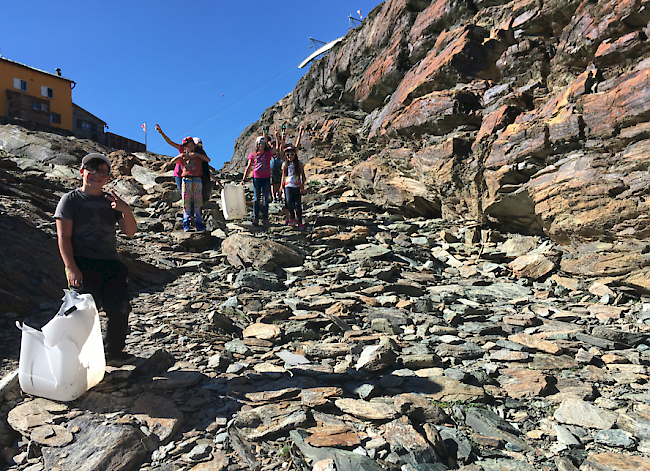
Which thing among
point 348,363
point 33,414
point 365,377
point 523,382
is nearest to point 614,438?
point 523,382

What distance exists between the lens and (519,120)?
31.0 ft

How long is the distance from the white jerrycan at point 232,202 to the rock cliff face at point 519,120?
218 inches

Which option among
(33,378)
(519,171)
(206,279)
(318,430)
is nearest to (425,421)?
(318,430)

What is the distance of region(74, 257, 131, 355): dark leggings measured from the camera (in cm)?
331

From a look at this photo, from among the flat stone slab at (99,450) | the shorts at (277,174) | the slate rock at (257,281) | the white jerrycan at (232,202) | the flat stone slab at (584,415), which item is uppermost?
the shorts at (277,174)

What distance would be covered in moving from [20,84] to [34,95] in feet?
3.90

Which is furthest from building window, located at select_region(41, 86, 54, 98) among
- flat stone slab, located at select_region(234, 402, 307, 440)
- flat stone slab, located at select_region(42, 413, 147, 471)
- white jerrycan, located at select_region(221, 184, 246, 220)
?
flat stone slab, located at select_region(234, 402, 307, 440)

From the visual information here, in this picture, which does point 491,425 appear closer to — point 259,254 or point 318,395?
point 318,395

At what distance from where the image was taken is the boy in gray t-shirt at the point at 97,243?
3168 mm

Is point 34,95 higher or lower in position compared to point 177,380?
higher

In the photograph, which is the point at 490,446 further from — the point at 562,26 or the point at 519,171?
the point at 562,26

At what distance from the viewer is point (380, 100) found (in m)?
19.7

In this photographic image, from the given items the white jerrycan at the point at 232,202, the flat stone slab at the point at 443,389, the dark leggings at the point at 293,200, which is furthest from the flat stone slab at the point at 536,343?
the white jerrycan at the point at 232,202

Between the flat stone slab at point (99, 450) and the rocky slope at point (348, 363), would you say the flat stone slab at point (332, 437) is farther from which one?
the flat stone slab at point (99, 450)
